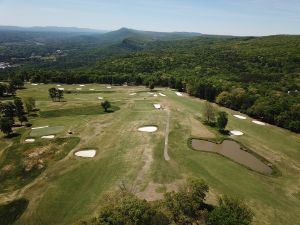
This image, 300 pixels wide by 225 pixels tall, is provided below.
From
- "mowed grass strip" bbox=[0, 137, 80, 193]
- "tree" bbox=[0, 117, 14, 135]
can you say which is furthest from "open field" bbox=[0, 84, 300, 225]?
"tree" bbox=[0, 117, 14, 135]

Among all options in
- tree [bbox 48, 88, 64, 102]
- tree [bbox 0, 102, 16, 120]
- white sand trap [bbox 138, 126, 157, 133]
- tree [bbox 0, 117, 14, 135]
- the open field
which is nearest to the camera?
the open field

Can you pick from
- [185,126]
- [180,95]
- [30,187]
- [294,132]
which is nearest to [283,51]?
[180,95]

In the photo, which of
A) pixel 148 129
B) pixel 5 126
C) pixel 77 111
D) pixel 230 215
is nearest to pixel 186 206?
pixel 230 215

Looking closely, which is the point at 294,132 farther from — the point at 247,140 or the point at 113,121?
the point at 113,121

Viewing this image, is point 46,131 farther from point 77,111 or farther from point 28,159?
point 77,111

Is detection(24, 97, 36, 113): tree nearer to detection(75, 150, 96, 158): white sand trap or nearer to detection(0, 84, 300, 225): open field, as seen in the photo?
detection(0, 84, 300, 225): open field

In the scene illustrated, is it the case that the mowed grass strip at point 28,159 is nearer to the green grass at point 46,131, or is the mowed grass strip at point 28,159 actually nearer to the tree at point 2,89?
the green grass at point 46,131
